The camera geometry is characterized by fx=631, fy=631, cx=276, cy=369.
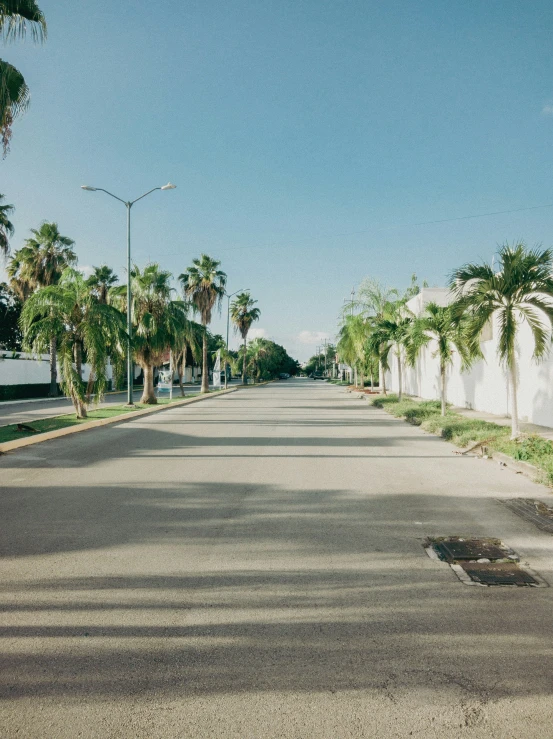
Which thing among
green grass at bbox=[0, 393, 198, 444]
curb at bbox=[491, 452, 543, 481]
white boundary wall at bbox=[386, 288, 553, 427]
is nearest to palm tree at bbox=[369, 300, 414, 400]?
white boundary wall at bbox=[386, 288, 553, 427]

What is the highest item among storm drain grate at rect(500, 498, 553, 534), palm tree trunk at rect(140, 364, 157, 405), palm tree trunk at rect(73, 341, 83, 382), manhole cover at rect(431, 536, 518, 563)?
palm tree trunk at rect(73, 341, 83, 382)

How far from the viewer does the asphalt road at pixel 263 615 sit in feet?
10.4

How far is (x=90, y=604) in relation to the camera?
4574mm

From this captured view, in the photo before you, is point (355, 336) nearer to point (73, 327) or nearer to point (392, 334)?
point (392, 334)

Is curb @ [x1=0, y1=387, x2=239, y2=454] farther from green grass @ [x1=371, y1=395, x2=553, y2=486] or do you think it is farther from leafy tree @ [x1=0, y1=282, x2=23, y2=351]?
leafy tree @ [x1=0, y1=282, x2=23, y2=351]

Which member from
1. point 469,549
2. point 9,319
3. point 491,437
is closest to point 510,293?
point 491,437

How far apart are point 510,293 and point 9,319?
155ft

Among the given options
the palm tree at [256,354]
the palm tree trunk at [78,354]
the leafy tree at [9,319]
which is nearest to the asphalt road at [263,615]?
the palm tree trunk at [78,354]

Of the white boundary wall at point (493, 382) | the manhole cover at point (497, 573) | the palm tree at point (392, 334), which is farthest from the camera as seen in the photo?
the palm tree at point (392, 334)

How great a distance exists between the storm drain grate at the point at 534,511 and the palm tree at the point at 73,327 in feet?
48.0

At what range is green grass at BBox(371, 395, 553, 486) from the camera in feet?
35.6

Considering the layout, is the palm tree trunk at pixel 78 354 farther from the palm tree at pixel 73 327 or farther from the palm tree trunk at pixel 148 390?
the palm tree trunk at pixel 148 390

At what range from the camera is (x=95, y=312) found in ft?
66.4

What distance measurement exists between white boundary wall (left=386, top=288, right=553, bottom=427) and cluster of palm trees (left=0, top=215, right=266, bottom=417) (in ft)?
36.4
